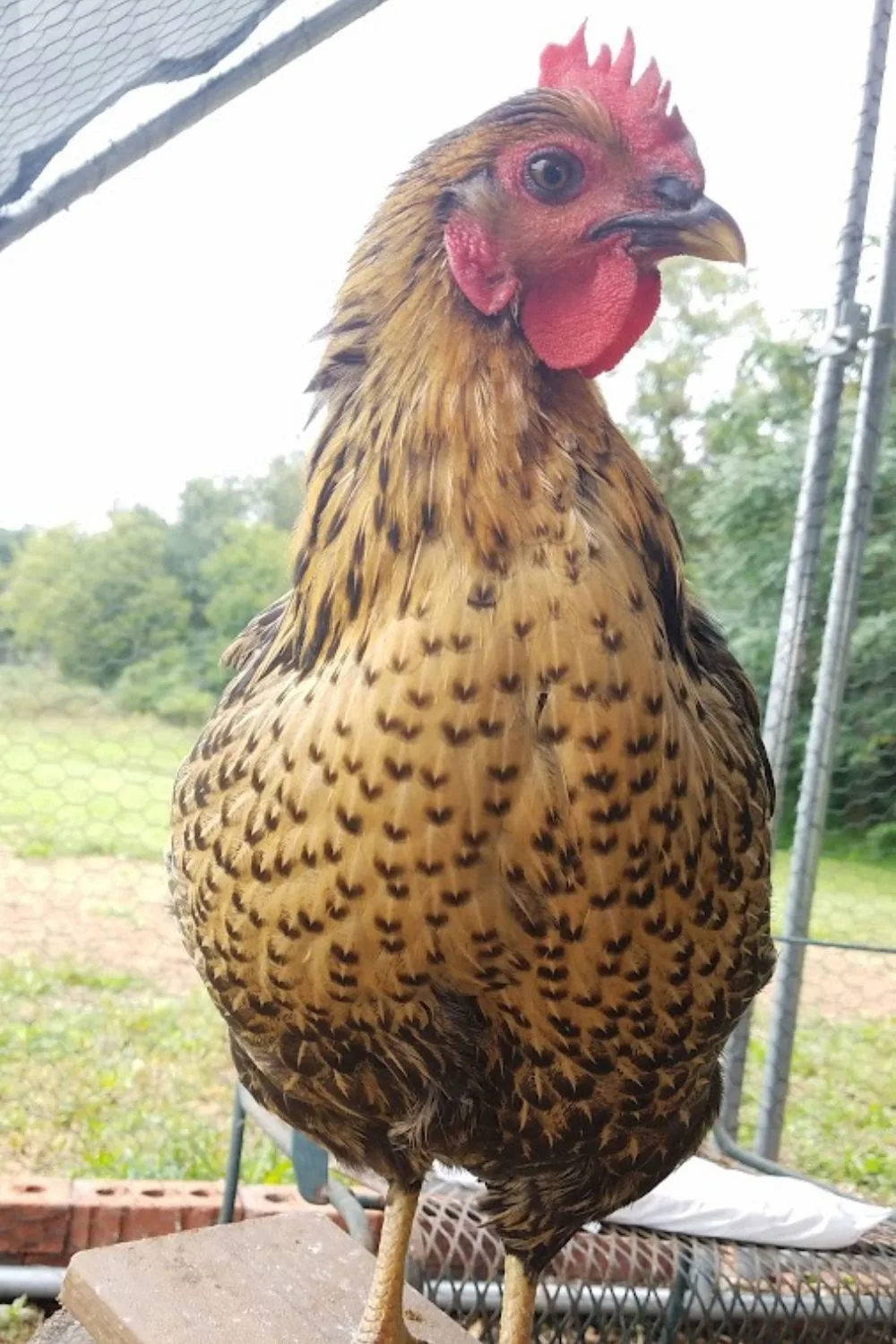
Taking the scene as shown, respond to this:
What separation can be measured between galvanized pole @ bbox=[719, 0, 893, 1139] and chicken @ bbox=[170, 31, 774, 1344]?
4.37 ft

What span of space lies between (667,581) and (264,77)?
82 centimetres

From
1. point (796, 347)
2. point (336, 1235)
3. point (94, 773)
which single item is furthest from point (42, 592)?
point (796, 347)

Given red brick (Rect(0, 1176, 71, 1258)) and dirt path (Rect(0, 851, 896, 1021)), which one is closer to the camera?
red brick (Rect(0, 1176, 71, 1258))

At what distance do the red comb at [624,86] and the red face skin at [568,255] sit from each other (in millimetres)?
21

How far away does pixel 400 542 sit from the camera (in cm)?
92

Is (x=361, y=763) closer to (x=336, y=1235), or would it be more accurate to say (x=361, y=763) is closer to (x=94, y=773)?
(x=336, y=1235)

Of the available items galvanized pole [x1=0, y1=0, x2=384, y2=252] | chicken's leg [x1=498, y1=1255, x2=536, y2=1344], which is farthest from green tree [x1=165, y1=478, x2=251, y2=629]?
chicken's leg [x1=498, y1=1255, x2=536, y2=1344]

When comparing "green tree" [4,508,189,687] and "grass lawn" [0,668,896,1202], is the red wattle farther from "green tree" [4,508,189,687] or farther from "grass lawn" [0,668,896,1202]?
"green tree" [4,508,189,687]

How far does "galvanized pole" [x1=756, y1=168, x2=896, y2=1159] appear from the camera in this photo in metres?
2.31

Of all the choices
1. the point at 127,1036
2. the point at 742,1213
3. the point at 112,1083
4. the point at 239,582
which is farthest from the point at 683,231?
the point at 239,582

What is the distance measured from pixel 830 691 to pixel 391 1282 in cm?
154

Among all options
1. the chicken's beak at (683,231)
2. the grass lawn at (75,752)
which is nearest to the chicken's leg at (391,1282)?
the chicken's beak at (683,231)

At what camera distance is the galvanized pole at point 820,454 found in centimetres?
217

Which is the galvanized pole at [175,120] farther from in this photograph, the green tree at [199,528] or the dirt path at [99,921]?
the dirt path at [99,921]
